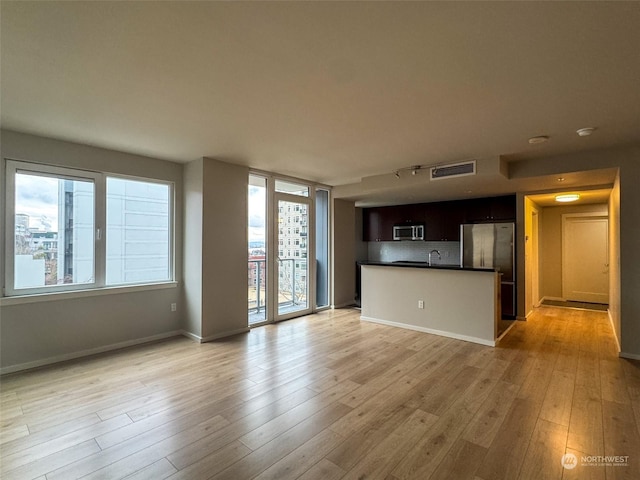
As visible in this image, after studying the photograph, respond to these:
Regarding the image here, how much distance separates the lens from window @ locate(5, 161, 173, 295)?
131 inches

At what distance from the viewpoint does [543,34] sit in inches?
67.1

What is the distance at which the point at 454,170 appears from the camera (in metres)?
4.38

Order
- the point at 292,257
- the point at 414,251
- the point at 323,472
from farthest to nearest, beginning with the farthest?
the point at 414,251, the point at 292,257, the point at 323,472

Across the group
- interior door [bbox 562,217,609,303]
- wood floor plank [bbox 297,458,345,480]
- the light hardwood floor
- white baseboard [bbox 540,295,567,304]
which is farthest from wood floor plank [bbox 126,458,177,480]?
interior door [bbox 562,217,609,303]

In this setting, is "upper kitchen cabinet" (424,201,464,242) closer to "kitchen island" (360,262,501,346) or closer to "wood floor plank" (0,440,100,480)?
"kitchen island" (360,262,501,346)

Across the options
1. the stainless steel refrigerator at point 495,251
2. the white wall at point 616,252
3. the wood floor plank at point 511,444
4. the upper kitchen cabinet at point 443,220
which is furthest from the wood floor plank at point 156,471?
the upper kitchen cabinet at point 443,220

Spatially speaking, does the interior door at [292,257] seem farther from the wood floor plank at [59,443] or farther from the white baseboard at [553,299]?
the white baseboard at [553,299]

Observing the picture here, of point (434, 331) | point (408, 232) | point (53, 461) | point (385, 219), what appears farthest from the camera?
point (385, 219)

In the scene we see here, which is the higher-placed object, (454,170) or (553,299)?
(454,170)

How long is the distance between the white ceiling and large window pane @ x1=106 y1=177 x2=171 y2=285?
73 cm

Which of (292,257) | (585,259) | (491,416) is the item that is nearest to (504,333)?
(491,416)

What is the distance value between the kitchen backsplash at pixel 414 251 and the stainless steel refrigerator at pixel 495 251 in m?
0.49

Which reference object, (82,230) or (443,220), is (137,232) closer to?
(82,230)
